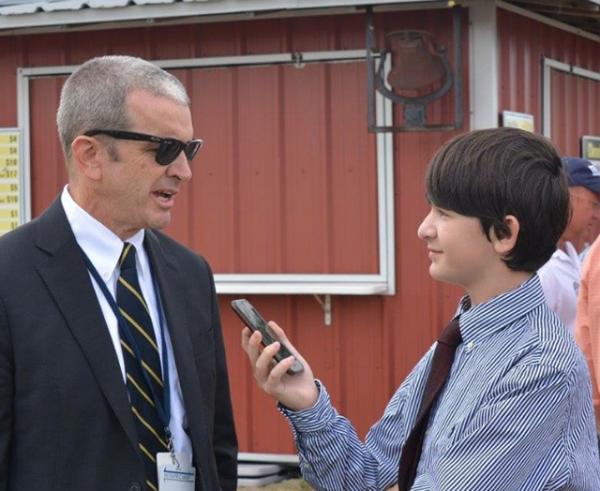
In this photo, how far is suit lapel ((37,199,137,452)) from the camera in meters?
2.64

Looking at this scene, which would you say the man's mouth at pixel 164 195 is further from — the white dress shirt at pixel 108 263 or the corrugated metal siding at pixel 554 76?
the corrugated metal siding at pixel 554 76

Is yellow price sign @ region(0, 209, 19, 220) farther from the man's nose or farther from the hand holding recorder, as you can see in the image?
the hand holding recorder

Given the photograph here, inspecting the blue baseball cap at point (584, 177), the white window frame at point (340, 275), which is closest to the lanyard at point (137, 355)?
the blue baseball cap at point (584, 177)

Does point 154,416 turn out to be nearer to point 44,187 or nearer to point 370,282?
point 370,282

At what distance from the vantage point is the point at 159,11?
6961 mm

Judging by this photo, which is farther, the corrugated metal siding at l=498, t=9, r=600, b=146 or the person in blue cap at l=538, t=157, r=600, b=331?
the corrugated metal siding at l=498, t=9, r=600, b=146

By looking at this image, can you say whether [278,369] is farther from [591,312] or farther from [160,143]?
[591,312]

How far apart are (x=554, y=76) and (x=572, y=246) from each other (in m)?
3.06

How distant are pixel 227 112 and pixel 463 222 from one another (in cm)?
524

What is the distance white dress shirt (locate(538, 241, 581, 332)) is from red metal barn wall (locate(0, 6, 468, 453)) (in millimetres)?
1889

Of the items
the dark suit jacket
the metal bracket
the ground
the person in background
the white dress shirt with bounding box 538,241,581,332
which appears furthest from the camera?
the ground

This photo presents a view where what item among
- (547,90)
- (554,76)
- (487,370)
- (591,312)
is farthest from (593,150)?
(487,370)

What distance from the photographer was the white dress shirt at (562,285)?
4.95 meters

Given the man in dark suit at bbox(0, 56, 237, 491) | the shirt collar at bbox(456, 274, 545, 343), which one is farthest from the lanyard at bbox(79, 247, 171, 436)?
the shirt collar at bbox(456, 274, 545, 343)
